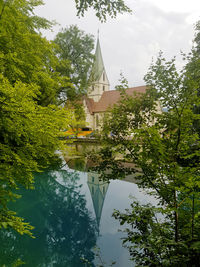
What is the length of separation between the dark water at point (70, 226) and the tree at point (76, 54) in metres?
11.0

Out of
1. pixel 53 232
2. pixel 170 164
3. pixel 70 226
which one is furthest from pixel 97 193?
pixel 170 164

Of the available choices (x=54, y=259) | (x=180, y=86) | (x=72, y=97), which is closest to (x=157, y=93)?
(x=180, y=86)

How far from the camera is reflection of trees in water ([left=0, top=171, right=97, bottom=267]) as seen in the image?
199 inches

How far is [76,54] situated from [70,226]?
1733 centimetres

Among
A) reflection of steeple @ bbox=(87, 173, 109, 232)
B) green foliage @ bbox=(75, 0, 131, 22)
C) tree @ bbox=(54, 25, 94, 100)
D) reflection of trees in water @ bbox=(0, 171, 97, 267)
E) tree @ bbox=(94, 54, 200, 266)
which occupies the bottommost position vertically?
reflection of steeple @ bbox=(87, 173, 109, 232)

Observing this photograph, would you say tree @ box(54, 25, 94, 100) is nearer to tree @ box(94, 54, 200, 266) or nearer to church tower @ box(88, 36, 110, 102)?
tree @ box(94, 54, 200, 266)

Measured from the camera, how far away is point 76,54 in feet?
62.4

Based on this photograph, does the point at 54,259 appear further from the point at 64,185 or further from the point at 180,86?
the point at 64,185

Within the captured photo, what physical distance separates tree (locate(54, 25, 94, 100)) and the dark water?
10956 mm

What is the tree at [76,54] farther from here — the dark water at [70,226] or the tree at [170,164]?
the tree at [170,164]

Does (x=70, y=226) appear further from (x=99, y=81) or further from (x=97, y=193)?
(x=99, y=81)

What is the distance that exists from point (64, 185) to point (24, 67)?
8747mm

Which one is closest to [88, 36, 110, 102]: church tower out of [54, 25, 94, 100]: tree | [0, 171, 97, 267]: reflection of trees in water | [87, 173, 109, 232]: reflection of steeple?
[54, 25, 94, 100]: tree

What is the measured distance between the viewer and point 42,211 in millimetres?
7734
